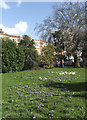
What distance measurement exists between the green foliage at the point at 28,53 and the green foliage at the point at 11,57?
1.90 metres

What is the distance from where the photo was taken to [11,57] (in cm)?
1277

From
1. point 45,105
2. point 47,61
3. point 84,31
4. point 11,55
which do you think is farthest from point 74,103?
point 84,31

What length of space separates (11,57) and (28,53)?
3.17 meters

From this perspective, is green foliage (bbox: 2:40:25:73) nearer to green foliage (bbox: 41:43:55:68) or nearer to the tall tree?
green foliage (bbox: 41:43:55:68)

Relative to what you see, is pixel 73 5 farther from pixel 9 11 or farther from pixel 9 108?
pixel 9 108

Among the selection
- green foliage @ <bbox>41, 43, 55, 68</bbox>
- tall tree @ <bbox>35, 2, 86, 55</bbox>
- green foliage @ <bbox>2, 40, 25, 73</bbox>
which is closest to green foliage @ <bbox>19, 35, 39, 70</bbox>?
green foliage @ <bbox>41, 43, 55, 68</bbox>

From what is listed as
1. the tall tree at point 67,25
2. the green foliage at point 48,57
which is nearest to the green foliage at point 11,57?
the green foliage at point 48,57

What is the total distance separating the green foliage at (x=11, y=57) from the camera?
12391mm

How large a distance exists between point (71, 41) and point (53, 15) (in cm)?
447

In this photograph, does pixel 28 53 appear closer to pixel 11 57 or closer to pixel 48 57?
pixel 48 57

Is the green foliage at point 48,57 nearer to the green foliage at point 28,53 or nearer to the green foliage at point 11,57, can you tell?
the green foliage at point 28,53

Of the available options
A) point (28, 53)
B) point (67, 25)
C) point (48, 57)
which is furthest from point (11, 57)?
point (67, 25)

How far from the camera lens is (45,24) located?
21.8 meters

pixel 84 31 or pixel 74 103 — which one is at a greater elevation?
pixel 84 31
